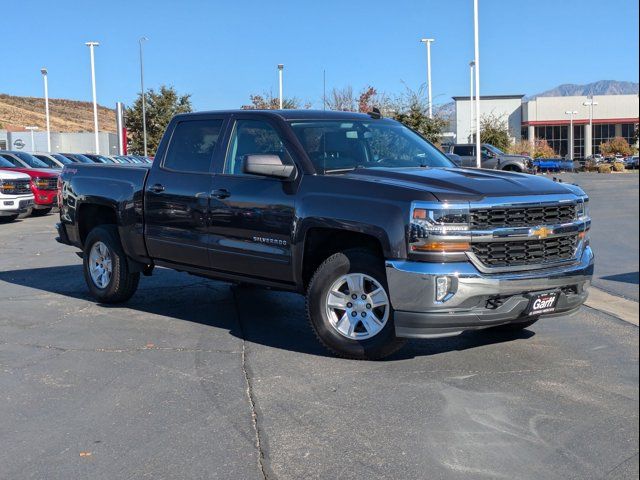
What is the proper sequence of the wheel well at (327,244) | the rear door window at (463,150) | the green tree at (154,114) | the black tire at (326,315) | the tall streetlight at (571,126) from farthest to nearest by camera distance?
1. the tall streetlight at (571,126)
2. the green tree at (154,114)
3. the rear door window at (463,150)
4. the wheel well at (327,244)
5. the black tire at (326,315)

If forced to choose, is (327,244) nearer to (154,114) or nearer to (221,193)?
(221,193)

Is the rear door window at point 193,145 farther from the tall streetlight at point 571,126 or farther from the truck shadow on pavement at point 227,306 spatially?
the tall streetlight at point 571,126

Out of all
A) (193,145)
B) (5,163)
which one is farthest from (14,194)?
(193,145)

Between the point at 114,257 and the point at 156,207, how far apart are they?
41.3 inches

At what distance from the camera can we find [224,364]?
19.6ft

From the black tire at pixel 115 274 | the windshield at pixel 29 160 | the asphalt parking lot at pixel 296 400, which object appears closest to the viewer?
the asphalt parking lot at pixel 296 400

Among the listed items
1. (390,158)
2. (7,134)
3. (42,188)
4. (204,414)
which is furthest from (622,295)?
(7,134)

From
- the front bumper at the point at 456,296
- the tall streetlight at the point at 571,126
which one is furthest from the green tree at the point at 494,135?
the front bumper at the point at 456,296

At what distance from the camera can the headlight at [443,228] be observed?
5320mm

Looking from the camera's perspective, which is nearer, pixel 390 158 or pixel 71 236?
pixel 390 158

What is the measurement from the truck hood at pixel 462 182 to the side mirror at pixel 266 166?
0.56m

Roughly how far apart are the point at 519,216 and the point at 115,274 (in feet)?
15.1

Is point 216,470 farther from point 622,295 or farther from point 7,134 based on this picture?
point 7,134

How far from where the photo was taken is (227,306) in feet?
27.5
